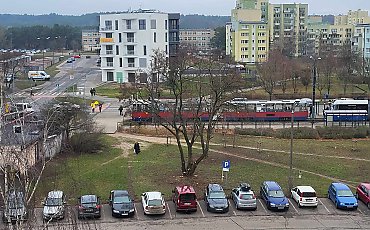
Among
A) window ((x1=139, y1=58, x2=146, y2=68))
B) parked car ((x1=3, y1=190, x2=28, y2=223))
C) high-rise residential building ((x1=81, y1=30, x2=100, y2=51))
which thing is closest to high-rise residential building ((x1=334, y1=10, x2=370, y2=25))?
high-rise residential building ((x1=81, y1=30, x2=100, y2=51))

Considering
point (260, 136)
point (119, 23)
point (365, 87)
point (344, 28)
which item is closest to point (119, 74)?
point (119, 23)

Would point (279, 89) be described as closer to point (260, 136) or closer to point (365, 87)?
point (365, 87)

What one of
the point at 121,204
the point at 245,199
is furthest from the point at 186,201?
the point at 121,204

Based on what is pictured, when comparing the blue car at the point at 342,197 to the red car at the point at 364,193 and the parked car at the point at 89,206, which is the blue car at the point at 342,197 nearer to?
the red car at the point at 364,193

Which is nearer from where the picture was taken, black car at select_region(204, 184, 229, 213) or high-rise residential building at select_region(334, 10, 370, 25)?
black car at select_region(204, 184, 229, 213)

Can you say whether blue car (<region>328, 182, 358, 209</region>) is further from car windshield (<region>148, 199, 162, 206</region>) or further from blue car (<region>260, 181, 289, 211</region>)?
car windshield (<region>148, 199, 162, 206</region>)

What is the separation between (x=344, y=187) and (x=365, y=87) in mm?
49621

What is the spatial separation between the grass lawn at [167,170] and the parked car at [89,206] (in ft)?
4.33

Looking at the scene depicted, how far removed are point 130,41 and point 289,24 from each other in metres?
60.2

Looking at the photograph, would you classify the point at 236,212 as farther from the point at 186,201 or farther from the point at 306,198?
the point at 306,198

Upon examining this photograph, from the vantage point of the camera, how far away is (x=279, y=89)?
71.3 meters

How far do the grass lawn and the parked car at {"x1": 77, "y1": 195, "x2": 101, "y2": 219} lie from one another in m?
1.32

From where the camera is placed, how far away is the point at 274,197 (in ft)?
79.6

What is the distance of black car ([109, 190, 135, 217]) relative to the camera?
75.6 ft
